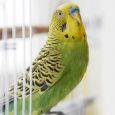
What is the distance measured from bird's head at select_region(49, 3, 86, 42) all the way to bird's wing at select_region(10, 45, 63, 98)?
66mm

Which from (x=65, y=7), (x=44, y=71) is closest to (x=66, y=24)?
(x=65, y=7)

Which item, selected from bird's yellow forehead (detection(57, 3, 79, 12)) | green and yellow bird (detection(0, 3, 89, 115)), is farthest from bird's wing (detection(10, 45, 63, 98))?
bird's yellow forehead (detection(57, 3, 79, 12))

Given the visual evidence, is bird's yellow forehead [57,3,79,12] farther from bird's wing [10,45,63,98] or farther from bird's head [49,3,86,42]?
bird's wing [10,45,63,98]

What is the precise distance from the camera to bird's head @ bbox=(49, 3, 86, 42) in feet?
3.29

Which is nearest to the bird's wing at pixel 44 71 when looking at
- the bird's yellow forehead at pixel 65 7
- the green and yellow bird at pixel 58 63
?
the green and yellow bird at pixel 58 63

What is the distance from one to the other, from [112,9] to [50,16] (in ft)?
0.86

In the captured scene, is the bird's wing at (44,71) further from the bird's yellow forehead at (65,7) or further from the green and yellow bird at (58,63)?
the bird's yellow forehead at (65,7)

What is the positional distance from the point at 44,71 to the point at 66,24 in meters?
0.19

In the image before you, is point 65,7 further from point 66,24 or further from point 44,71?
point 44,71

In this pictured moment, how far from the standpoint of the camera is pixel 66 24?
1.01 m

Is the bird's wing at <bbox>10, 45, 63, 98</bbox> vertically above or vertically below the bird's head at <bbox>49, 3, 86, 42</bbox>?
below

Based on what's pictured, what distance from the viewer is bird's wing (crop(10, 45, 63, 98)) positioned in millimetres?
974

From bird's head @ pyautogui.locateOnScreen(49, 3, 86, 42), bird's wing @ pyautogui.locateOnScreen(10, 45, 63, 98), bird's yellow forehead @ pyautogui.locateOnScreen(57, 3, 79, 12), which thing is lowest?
bird's wing @ pyautogui.locateOnScreen(10, 45, 63, 98)

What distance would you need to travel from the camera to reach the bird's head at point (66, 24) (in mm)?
1002
